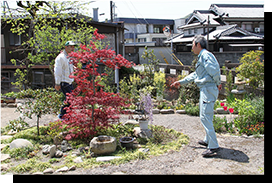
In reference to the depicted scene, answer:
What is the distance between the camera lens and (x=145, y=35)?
39.1m

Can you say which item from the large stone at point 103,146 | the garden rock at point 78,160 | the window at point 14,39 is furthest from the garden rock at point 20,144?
Answer: the window at point 14,39

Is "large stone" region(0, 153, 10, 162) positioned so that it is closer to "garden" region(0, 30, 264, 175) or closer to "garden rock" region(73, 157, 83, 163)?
"garden" region(0, 30, 264, 175)

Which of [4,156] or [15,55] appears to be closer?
[4,156]

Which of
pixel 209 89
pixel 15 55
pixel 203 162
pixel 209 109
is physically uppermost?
pixel 15 55

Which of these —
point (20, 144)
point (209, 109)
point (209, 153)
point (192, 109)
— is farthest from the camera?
point (192, 109)

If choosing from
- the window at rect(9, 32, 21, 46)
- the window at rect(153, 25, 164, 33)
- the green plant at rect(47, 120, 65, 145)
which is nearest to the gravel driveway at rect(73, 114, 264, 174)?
the green plant at rect(47, 120, 65, 145)

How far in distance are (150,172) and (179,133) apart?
2.08m

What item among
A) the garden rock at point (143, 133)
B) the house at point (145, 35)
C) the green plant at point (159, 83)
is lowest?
the garden rock at point (143, 133)

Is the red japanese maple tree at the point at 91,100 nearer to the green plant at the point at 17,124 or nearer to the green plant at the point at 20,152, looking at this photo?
the green plant at the point at 20,152

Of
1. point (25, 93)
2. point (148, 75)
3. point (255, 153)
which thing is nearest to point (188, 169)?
point (255, 153)

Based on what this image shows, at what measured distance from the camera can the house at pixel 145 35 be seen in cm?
3312

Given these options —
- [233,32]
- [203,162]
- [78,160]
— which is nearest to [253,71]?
[203,162]

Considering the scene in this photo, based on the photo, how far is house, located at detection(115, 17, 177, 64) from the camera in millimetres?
33125

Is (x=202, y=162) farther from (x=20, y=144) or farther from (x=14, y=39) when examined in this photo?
(x=14, y=39)
